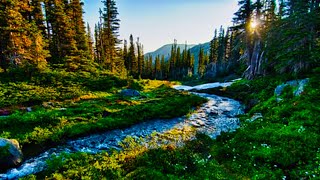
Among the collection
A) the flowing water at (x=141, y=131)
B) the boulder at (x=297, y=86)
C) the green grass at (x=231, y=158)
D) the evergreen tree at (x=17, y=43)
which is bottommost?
the flowing water at (x=141, y=131)

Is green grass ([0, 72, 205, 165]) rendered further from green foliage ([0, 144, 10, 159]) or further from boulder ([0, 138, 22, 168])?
green foliage ([0, 144, 10, 159])

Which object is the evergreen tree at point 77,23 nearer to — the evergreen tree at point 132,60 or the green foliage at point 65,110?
the green foliage at point 65,110

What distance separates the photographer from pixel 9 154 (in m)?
11.2

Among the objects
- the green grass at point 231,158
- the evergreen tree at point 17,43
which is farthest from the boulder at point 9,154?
the evergreen tree at point 17,43

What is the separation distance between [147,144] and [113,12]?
39.3 metres

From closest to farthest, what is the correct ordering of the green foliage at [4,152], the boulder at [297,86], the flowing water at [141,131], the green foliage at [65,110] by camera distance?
the green foliage at [4,152], the flowing water at [141,131], the green foliage at [65,110], the boulder at [297,86]

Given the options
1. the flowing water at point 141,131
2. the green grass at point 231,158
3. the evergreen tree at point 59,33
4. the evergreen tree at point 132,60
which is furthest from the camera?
the evergreen tree at point 132,60

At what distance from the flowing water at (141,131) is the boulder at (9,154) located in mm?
436

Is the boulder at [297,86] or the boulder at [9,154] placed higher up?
the boulder at [297,86]

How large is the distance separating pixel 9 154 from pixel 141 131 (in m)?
8.98

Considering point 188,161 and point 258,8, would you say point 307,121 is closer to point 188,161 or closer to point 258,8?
point 188,161

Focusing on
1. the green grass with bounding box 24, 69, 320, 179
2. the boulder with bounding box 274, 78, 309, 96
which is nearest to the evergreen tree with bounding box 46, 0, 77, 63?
the green grass with bounding box 24, 69, 320, 179

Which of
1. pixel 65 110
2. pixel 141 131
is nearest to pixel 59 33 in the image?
pixel 65 110

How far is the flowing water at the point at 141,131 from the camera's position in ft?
36.9
